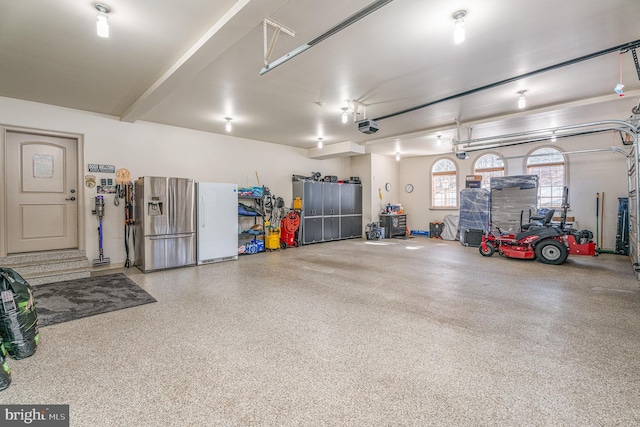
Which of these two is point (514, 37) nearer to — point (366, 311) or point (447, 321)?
point (447, 321)

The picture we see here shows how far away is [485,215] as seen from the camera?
8.17m

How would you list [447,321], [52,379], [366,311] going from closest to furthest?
[52,379]
[447,321]
[366,311]

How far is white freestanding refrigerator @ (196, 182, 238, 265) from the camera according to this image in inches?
238

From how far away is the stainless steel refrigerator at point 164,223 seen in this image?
17.6ft

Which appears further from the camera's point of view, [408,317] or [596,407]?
[408,317]

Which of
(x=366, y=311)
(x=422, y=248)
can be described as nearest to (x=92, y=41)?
(x=366, y=311)

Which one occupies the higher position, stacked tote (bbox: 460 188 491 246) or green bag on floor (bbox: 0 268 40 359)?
stacked tote (bbox: 460 188 491 246)

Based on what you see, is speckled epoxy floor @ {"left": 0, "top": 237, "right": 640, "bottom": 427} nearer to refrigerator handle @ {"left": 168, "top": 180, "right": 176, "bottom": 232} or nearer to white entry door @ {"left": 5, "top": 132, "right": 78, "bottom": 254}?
refrigerator handle @ {"left": 168, "top": 180, "right": 176, "bottom": 232}

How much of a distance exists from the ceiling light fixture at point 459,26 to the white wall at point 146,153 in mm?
6034

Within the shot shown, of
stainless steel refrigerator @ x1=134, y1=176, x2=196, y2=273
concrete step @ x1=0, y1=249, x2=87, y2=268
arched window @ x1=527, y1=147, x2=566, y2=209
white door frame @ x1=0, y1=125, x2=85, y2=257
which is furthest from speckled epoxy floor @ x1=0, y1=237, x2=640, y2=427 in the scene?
arched window @ x1=527, y1=147, x2=566, y2=209

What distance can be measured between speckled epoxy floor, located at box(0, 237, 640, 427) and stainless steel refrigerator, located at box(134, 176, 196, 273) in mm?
1479

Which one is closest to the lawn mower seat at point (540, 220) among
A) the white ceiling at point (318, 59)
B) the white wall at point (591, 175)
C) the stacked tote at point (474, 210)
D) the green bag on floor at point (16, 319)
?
the stacked tote at point (474, 210)

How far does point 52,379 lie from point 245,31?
3.24 metres

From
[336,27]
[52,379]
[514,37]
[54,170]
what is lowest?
[52,379]
